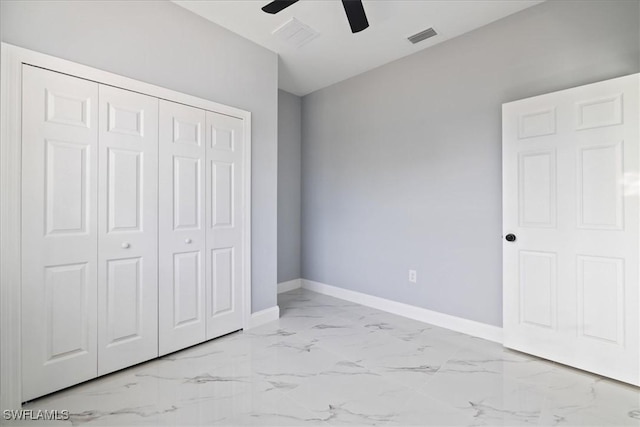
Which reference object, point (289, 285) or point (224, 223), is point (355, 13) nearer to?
point (224, 223)

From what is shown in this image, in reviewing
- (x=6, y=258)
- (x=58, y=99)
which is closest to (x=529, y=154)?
(x=58, y=99)

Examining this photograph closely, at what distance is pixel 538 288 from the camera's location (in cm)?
236

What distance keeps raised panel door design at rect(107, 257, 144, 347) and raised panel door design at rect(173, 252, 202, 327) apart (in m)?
0.27

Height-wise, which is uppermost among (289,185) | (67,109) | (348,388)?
(67,109)

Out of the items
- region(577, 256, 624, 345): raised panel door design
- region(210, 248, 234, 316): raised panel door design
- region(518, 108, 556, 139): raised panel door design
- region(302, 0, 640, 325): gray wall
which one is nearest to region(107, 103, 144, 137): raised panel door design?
region(210, 248, 234, 316): raised panel door design

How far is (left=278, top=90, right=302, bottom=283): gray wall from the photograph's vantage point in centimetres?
424

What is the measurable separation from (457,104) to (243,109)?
2078 millimetres

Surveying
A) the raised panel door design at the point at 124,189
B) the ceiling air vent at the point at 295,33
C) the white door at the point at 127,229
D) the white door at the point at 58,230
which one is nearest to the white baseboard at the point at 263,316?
the white door at the point at 127,229

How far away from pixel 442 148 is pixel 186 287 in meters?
2.71

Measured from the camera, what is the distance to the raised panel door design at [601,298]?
6.64ft

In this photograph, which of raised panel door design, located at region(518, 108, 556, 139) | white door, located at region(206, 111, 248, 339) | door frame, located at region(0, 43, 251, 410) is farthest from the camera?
white door, located at region(206, 111, 248, 339)

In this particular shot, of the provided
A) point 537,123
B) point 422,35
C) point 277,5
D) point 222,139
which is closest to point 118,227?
point 222,139

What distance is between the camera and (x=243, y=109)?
2902mm

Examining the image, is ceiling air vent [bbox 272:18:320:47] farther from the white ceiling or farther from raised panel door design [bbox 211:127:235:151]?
raised panel door design [bbox 211:127:235:151]
